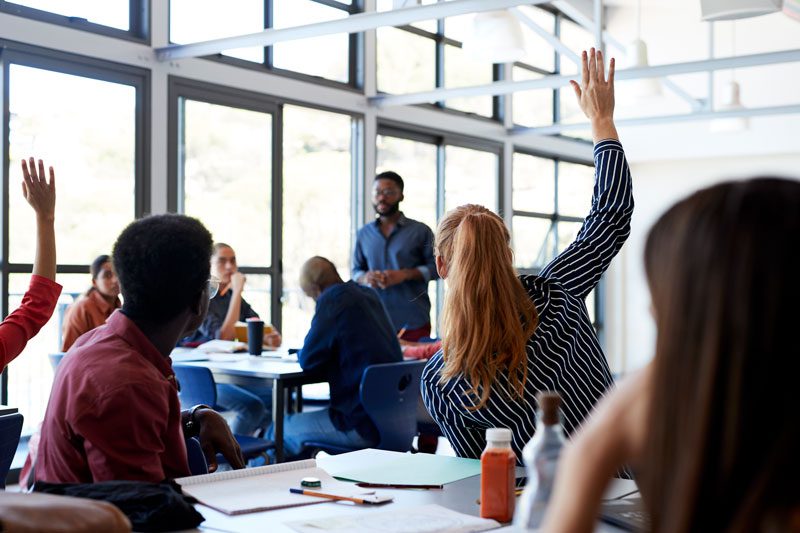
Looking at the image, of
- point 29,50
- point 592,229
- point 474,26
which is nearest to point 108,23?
point 29,50

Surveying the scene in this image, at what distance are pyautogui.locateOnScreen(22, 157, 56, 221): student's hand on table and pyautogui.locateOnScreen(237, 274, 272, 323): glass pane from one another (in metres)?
4.73

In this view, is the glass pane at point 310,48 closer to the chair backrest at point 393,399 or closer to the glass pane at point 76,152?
the glass pane at point 76,152

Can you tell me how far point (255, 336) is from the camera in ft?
15.0

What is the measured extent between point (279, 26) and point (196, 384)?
13.0 ft

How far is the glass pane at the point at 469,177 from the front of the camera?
8.98 m

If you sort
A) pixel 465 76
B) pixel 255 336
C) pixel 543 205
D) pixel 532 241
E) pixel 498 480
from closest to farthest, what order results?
pixel 498 480
pixel 255 336
pixel 465 76
pixel 532 241
pixel 543 205

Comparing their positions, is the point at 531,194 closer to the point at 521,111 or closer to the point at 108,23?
the point at 521,111

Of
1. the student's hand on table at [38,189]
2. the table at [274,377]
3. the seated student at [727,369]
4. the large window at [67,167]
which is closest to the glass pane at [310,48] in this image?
the large window at [67,167]

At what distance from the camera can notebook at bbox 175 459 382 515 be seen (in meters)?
1.62

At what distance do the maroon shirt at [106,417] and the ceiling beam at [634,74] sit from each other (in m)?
4.85

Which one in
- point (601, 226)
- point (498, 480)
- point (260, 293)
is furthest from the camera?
point (260, 293)

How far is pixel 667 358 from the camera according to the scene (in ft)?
2.50

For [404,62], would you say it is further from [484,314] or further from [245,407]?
[484,314]

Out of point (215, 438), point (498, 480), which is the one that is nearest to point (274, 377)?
point (215, 438)
